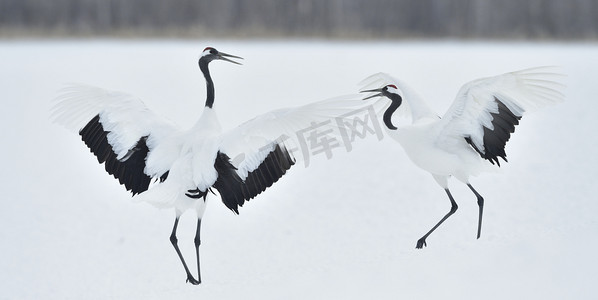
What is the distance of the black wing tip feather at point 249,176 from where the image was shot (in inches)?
154

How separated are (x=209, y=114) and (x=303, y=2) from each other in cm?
1227

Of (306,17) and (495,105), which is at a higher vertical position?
(495,105)

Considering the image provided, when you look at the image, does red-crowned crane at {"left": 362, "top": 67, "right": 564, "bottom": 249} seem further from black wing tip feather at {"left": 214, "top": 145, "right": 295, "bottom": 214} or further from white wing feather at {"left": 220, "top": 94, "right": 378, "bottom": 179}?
black wing tip feather at {"left": 214, "top": 145, "right": 295, "bottom": 214}

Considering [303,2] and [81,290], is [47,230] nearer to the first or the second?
[81,290]

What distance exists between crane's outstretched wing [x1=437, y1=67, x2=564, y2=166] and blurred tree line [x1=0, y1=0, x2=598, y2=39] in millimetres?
10992

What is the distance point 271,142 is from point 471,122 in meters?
1.11

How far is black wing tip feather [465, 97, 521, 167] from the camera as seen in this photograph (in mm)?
4207

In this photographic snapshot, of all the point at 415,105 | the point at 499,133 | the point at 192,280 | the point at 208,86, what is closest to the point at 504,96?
the point at 499,133

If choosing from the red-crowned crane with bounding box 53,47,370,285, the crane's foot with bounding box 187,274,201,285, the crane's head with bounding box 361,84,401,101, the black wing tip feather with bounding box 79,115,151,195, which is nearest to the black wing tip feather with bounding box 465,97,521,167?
the crane's head with bounding box 361,84,401,101

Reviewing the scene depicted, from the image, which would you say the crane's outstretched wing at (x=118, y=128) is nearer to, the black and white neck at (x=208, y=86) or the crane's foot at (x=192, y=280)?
Answer: the black and white neck at (x=208, y=86)

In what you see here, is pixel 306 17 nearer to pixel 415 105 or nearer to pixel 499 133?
pixel 415 105

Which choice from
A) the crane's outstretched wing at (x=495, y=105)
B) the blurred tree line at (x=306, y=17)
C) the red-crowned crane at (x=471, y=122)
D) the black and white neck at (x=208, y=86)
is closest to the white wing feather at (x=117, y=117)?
the black and white neck at (x=208, y=86)

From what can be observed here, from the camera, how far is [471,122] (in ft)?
14.0

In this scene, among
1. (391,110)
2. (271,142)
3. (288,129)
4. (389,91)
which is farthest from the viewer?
(389,91)
